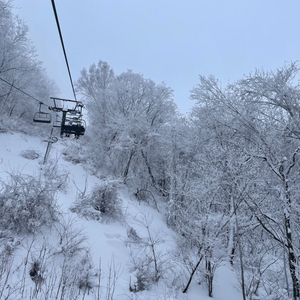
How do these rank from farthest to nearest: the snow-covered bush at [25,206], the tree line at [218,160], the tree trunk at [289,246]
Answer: the snow-covered bush at [25,206], the tree line at [218,160], the tree trunk at [289,246]

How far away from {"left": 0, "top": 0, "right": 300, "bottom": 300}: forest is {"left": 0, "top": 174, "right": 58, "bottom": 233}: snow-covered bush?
3 cm

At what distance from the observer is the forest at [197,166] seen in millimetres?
4484

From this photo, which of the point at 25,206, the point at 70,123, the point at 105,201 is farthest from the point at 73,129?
the point at 25,206

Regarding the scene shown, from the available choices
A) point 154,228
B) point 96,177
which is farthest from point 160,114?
point 154,228

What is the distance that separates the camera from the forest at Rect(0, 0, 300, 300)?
4.48 m

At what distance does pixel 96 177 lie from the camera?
1186 centimetres

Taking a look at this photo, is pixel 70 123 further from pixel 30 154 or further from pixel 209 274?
pixel 209 274

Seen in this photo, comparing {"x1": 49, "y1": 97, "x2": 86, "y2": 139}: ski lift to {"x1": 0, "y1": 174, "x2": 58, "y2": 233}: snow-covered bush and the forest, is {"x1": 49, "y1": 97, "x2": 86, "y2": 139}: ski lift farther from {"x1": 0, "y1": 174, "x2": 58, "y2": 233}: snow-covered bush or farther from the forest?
{"x1": 0, "y1": 174, "x2": 58, "y2": 233}: snow-covered bush

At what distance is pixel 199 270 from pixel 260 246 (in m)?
2.40

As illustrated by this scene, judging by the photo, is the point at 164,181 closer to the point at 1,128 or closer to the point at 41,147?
the point at 41,147

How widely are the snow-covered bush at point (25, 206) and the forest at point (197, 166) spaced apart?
0.03 m

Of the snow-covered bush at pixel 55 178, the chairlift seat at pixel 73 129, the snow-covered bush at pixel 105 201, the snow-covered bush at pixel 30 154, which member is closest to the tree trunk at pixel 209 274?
the snow-covered bush at pixel 105 201

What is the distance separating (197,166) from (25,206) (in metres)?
7.93

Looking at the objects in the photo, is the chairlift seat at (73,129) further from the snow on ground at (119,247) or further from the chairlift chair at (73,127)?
the snow on ground at (119,247)
